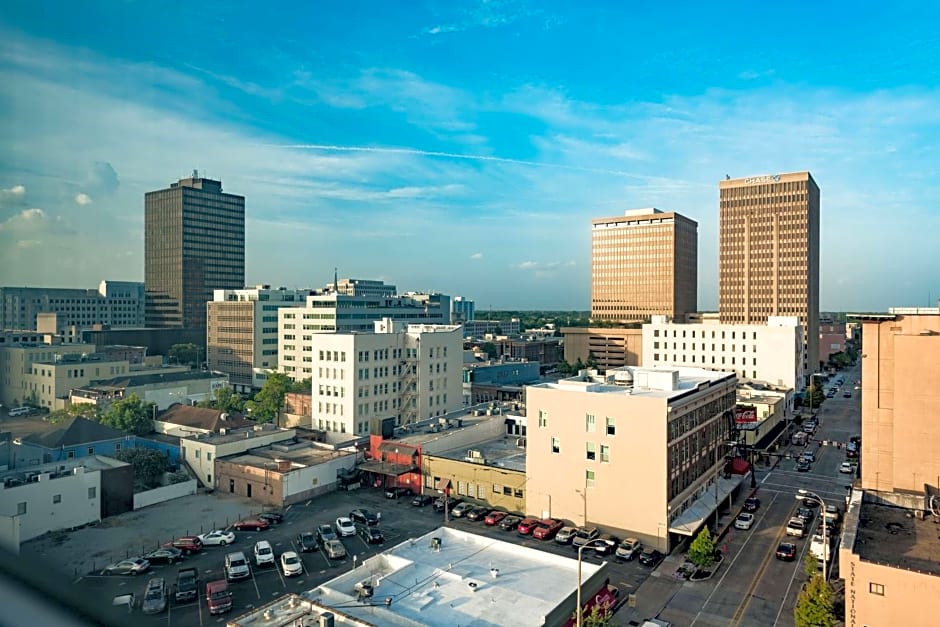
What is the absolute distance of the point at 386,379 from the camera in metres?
30.0

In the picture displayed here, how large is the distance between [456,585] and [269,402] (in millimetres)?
24106

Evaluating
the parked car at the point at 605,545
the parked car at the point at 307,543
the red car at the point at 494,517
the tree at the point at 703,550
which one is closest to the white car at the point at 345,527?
the parked car at the point at 307,543

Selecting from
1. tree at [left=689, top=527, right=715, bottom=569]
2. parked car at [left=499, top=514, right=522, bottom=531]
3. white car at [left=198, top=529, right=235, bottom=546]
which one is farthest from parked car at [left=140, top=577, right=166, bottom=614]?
tree at [left=689, top=527, right=715, bottom=569]

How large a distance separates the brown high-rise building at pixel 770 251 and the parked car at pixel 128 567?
59660 millimetres

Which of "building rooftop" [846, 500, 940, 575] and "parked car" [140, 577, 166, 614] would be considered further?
"parked car" [140, 577, 166, 614]

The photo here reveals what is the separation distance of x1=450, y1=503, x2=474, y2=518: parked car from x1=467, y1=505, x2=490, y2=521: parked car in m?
0.19

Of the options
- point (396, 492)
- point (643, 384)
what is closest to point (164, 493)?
point (396, 492)

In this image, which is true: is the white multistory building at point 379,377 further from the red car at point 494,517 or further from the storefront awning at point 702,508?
the storefront awning at point 702,508

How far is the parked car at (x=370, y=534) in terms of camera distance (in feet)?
59.6

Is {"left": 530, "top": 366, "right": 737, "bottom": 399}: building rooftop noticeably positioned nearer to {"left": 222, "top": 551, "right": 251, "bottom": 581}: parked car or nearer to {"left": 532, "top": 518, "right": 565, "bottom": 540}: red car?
{"left": 532, "top": 518, "right": 565, "bottom": 540}: red car

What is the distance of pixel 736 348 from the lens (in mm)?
43750

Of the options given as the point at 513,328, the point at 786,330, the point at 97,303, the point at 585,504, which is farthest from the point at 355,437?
the point at 513,328

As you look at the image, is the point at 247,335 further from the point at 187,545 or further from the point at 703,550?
the point at 703,550

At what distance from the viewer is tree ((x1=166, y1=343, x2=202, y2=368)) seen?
60906 millimetres
